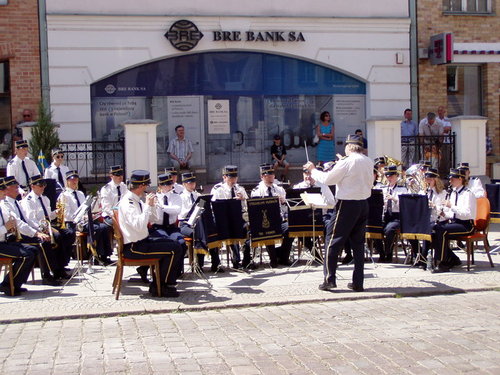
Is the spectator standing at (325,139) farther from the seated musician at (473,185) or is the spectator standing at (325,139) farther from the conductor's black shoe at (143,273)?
the conductor's black shoe at (143,273)

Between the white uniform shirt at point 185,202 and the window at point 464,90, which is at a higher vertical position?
the window at point 464,90

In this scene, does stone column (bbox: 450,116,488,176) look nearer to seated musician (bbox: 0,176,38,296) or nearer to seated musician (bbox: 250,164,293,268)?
seated musician (bbox: 250,164,293,268)

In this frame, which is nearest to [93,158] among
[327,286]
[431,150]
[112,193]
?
[112,193]

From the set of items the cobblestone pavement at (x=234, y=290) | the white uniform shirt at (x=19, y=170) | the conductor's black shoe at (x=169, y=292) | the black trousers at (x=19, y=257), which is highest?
the white uniform shirt at (x=19, y=170)

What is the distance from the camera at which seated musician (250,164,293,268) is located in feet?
43.1

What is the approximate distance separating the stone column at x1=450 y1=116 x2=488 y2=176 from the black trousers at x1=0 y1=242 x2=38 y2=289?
12.4 metres

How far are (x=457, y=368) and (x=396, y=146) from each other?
12.5 m

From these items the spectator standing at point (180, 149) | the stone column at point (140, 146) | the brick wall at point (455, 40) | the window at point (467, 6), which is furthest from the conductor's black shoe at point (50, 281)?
the window at point (467, 6)

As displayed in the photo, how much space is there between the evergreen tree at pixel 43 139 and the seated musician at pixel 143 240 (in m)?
7.51

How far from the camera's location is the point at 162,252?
10.5 m

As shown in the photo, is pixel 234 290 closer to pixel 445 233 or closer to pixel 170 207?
pixel 170 207

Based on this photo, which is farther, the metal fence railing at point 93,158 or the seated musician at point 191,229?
the metal fence railing at point 93,158

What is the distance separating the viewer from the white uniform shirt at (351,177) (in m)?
10.6

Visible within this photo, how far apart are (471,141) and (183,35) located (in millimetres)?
7967
